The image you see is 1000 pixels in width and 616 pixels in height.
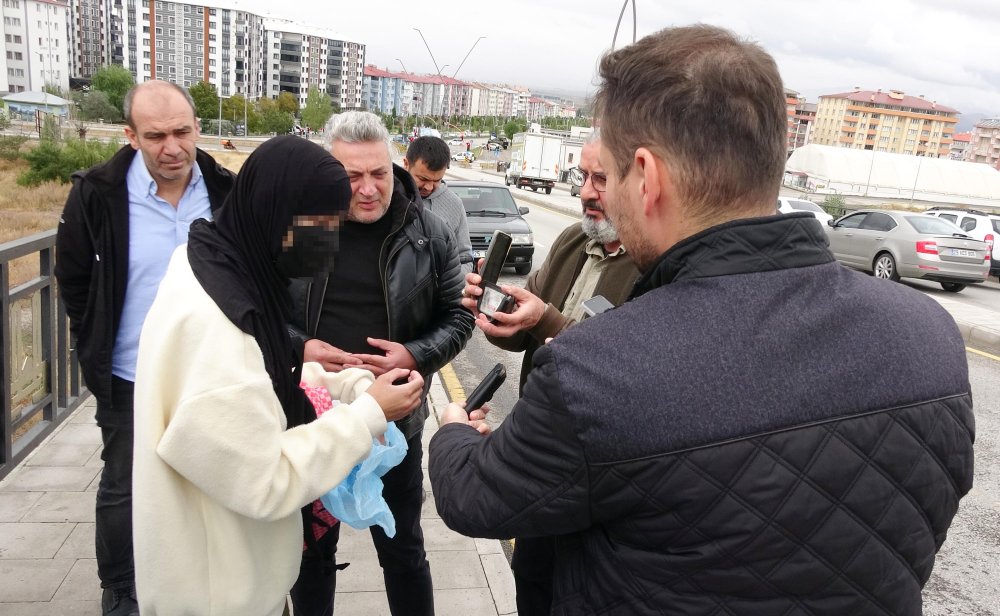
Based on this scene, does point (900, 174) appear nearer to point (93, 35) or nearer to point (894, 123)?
point (894, 123)

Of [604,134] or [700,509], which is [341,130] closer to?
[604,134]

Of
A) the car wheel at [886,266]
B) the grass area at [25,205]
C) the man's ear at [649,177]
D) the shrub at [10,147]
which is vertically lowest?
the grass area at [25,205]

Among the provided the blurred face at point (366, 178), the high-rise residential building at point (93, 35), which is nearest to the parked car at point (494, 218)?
the blurred face at point (366, 178)

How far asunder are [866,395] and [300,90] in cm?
14346

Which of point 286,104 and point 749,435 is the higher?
point 286,104

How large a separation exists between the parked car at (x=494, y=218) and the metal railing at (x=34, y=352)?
817 cm

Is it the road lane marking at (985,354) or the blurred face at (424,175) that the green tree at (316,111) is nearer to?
the road lane marking at (985,354)

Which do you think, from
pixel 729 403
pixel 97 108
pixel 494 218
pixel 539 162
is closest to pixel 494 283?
pixel 729 403

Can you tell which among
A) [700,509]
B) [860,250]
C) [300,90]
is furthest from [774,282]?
[300,90]

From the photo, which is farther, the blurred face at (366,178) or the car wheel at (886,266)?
the car wheel at (886,266)

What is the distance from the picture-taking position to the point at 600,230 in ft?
8.59

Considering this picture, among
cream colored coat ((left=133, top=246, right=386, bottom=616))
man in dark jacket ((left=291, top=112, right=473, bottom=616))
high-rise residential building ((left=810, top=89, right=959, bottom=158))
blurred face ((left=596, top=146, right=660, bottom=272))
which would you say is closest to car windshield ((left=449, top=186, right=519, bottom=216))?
man in dark jacket ((left=291, top=112, right=473, bottom=616))

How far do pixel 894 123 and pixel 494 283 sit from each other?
17935cm

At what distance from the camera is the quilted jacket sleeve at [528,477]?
1.16 meters
